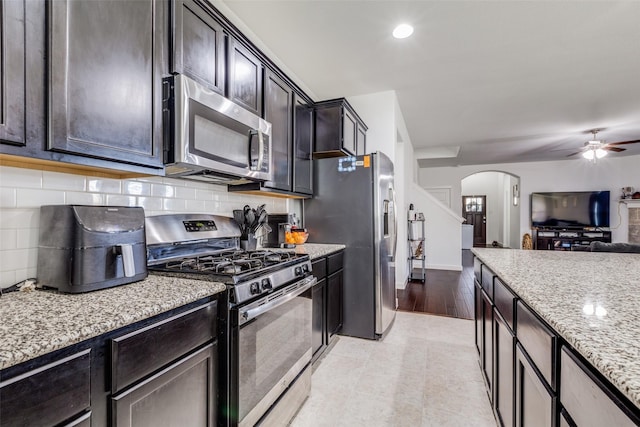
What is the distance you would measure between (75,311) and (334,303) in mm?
2007

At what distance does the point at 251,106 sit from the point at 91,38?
3.23 ft

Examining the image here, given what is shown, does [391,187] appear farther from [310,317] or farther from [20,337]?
[20,337]

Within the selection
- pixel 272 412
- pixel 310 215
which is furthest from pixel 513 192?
pixel 272 412

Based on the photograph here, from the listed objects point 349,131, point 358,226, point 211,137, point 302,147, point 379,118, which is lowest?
point 358,226

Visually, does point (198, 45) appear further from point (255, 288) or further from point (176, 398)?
point (176, 398)

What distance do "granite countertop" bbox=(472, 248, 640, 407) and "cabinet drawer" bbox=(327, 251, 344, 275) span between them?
1.17 m

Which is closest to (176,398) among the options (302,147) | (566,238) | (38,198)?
(38,198)

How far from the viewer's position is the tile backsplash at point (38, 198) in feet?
3.72

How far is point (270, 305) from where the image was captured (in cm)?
149

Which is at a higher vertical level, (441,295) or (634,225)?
(634,225)

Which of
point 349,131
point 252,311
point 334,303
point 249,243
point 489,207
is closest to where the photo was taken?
point 252,311

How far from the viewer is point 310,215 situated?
301 centimetres

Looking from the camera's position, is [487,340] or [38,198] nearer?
[38,198]

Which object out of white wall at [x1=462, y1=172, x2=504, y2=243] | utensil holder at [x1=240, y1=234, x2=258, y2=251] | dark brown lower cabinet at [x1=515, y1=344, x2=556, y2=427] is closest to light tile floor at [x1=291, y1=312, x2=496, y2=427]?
dark brown lower cabinet at [x1=515, y1=344, x2=556, y2=427]
